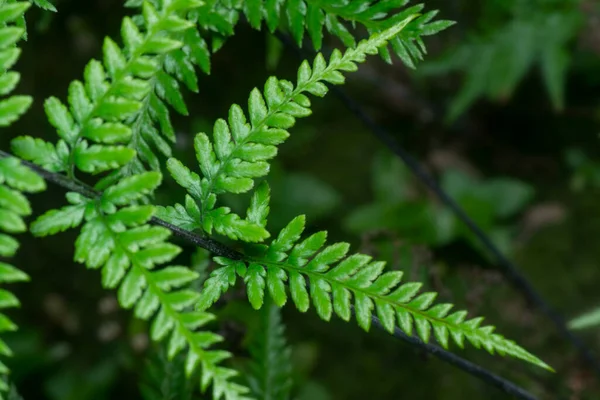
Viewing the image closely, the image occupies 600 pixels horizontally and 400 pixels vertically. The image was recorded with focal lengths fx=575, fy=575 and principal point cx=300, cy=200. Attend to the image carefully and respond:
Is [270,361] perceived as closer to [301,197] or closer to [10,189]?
[10,189]

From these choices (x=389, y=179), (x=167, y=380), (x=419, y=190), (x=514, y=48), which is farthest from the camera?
(x=419, y=190)

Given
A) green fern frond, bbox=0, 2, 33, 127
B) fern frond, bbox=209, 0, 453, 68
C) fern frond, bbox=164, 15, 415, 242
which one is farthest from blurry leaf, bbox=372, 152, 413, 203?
green fern frond, bbox=0, 2, 33, 127

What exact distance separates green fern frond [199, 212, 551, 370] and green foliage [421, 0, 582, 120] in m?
1.85

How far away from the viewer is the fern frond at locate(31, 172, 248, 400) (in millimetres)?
935

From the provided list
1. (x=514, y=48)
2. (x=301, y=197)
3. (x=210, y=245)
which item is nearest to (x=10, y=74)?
(x=210, y=245)

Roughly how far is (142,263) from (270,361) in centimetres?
80

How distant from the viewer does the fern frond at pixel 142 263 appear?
935 mm

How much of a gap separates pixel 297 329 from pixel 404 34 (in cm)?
187

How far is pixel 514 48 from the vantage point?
8.99 feet

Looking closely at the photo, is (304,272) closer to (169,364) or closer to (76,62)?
(169,364)

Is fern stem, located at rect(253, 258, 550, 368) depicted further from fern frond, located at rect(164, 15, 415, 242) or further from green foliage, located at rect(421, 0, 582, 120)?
green foliage, located at rect(421, 0, 582, 120)

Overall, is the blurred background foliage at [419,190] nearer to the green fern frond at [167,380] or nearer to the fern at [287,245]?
the green fern frond at [167,380]

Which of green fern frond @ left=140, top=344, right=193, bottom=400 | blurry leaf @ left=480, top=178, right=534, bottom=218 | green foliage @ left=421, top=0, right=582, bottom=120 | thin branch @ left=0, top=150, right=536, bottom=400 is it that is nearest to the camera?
thin branch @ left=0, top=150, right=536, bottom=400

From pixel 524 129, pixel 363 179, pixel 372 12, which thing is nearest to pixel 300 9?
pixel 372 12
